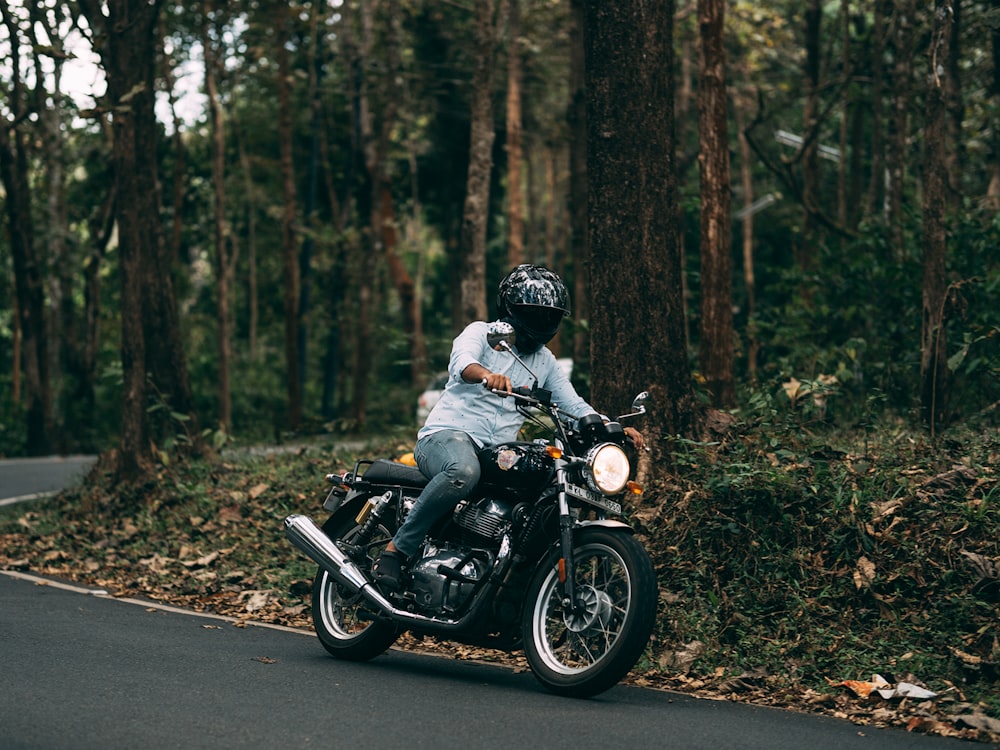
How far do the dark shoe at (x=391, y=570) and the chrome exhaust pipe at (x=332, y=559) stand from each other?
9 centimetres

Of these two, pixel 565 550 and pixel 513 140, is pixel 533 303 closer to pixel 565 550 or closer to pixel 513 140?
pixel 565 550

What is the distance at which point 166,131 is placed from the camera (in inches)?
1480

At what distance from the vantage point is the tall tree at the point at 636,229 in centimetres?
986

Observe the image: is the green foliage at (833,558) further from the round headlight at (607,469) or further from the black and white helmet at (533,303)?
the black and white helmet at (533,303)

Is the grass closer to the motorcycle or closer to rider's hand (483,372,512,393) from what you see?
the motorcycle

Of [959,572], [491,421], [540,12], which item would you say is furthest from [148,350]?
[540,12]

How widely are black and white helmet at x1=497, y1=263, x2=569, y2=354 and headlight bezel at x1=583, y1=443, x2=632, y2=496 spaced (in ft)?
3.14

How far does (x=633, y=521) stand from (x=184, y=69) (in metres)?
25.2

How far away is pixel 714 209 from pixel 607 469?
714 cm

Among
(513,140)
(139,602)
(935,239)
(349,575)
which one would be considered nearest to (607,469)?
(349,575)

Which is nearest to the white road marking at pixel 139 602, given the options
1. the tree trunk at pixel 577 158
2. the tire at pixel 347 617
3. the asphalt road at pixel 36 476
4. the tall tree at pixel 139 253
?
the tire at pixel 347 617

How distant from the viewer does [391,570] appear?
752cm

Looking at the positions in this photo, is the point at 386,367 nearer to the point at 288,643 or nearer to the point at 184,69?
the point at 184,69

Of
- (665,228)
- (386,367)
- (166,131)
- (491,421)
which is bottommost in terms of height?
(386,367)
